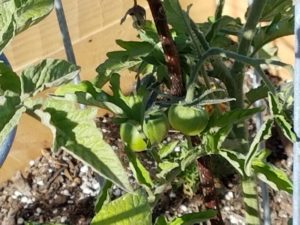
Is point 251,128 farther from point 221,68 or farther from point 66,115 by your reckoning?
point 66,115

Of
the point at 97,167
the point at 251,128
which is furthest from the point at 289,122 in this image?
the point at 251,128

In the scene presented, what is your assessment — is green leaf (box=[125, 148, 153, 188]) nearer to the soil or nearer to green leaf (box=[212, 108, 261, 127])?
green leaf (box=[212, 108, 261, 127])

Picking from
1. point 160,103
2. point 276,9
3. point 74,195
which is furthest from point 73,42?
point 160,103

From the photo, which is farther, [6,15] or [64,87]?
[64,87]

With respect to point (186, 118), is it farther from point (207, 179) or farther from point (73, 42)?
point (73, 42)

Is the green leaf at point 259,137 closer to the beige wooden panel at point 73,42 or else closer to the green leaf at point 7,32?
the green leaf at point 7,32

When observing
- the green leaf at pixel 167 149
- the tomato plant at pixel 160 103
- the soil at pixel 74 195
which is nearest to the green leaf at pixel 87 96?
the tomato plant at pixel 160 103

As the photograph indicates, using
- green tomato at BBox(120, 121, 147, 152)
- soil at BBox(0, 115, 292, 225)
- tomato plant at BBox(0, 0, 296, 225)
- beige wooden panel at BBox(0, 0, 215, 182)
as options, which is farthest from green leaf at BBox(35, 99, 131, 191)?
beige wooden panel at BBox(0, 0, 215, 182)
